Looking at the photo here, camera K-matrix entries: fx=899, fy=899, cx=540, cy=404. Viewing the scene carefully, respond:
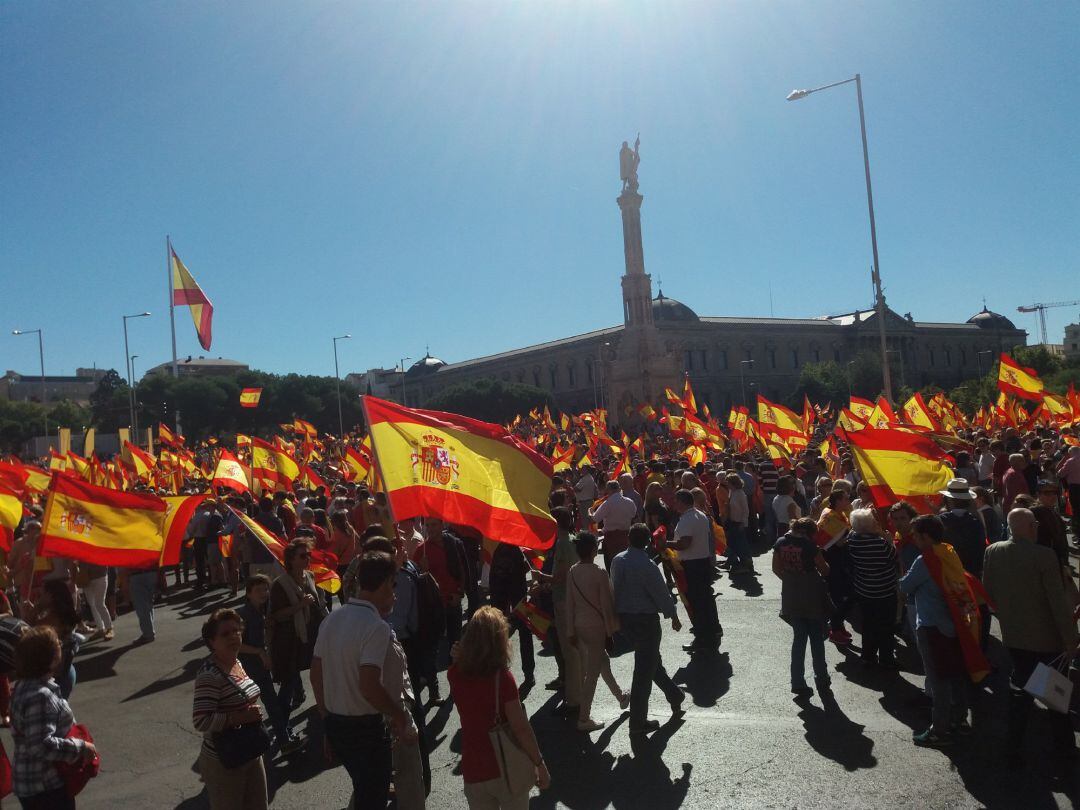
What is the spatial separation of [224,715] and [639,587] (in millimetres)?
3110

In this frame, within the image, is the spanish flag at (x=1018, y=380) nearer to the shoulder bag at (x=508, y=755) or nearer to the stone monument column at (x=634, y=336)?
the shoulder bag at (x=508, y=755)

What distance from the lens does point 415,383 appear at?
407 feet

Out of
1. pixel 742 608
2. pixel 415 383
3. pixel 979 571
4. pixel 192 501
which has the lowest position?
pixel 742 608

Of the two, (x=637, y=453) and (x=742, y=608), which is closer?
(x=742, y=608)

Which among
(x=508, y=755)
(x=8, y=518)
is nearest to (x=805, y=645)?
(x=508, y=755)

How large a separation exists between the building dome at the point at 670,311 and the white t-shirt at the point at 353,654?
92.4 m

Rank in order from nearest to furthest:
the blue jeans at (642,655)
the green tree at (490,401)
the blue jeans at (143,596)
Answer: the blue jeans at (642,655)
the blue jeans at (143,596)
the green tree at (490,401)

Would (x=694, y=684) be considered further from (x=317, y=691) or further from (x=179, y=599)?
(x=179, y=599)

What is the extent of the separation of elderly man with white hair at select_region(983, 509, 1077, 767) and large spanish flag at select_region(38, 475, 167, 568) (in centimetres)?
660

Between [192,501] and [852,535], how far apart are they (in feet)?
19.3

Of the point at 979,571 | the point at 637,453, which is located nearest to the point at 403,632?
the point at 979,571

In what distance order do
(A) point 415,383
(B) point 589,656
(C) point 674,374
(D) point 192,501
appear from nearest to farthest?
(B) point 589,656 → (D) point 192,501 → (C) point 674,374 → (A) point 415,383

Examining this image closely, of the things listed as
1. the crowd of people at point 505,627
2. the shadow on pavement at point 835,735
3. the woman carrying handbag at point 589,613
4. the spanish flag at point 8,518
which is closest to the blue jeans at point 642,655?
the crowd of people at point 505,627

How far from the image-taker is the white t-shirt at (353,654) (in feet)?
13.0
